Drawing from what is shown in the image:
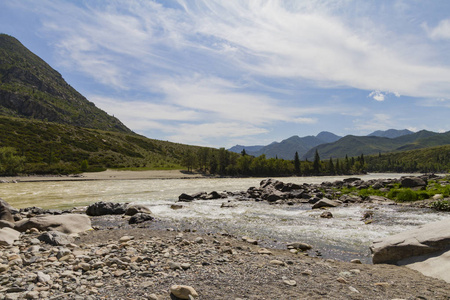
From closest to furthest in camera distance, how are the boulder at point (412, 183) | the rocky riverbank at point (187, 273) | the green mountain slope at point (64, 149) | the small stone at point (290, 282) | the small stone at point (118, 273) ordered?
1. the rocky riverbank at point (187, 273)
2. the small stone at point (290, 282)
3. the small stone at point (118, 273)
4. the boulder at point (412, 183)
5. the green mountain slope at point (64, 149)

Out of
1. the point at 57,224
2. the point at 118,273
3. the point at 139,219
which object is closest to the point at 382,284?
the point at 118,273

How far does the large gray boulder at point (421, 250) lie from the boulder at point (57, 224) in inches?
711

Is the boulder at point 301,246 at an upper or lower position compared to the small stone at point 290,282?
lower

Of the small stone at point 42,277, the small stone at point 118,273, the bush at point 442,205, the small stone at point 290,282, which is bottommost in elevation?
the bush at point 442,205

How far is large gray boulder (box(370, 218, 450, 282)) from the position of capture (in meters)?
9.34

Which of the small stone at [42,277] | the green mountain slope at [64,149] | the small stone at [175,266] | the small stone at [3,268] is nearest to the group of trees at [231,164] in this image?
the green mountain slope at [64,149]

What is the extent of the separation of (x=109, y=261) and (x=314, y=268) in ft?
26.9

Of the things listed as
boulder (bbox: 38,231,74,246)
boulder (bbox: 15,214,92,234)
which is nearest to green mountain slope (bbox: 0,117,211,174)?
boulder (bbox: 15,214,92,234)

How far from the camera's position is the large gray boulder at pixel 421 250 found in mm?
9344

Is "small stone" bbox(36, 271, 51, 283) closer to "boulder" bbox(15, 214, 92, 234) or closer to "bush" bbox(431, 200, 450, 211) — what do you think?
"boulder" bbox(15, 214, 92, 234)

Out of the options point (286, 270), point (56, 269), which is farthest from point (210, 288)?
point (56, 269)

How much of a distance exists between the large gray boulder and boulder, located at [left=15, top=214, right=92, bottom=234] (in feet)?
59.2

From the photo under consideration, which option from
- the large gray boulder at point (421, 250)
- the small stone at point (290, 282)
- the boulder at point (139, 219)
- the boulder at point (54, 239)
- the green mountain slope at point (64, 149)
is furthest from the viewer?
the green mountain slope at point (64, 149)

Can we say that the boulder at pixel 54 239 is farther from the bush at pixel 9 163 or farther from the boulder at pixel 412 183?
the bush at pixel 9 163
